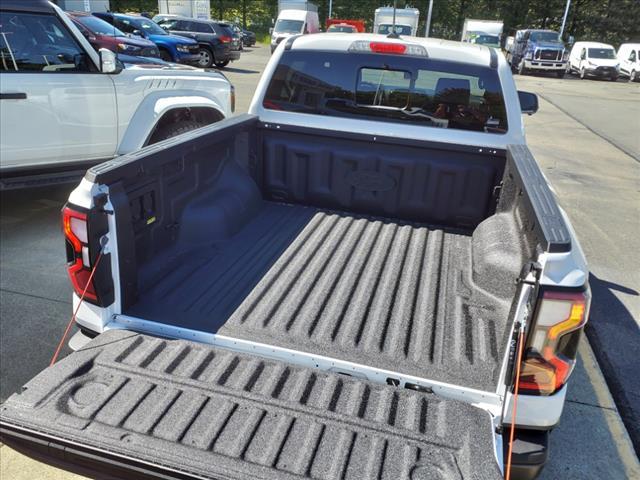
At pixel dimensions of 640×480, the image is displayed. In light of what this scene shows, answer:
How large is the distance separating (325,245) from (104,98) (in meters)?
3.27

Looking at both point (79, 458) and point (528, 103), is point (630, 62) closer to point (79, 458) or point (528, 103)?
point (528, 103)

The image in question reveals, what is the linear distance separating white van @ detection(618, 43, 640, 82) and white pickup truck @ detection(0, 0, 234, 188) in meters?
29.6

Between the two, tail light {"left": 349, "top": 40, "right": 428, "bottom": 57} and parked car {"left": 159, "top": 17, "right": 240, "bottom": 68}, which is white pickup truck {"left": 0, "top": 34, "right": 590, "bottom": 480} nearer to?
tail light {"left": 349, "top": 40, "right": 428, "bottom": 57}

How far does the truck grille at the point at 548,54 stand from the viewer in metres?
28.0

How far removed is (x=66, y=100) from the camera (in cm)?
505

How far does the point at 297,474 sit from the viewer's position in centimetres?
166

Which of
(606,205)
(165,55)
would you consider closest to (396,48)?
(606,205)

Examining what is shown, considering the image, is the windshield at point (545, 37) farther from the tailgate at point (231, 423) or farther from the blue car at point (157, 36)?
the tailgate at point (231, 423)

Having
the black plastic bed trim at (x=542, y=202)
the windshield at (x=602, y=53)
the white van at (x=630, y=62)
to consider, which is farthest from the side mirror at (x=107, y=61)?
the white van at (x=630, y=62)

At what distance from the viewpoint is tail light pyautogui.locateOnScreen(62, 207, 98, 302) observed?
7.32ft

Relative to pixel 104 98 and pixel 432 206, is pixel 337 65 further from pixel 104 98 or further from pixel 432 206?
pixel 104 98

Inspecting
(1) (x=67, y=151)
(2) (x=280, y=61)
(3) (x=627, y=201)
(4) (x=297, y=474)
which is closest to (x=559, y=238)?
(4) (x=297, y=474)

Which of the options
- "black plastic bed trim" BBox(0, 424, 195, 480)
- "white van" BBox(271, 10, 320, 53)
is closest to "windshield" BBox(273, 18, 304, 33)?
"white van" BBox(271, 10, 320, 53)

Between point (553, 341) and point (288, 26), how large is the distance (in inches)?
1248
